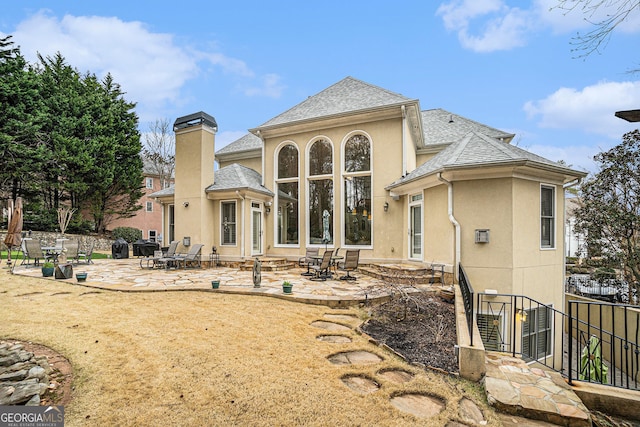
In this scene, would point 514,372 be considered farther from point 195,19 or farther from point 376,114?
point 195,19

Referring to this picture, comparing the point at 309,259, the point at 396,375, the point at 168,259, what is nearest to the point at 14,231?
the point at 168,259

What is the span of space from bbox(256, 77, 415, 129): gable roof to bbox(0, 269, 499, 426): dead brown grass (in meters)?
8.57

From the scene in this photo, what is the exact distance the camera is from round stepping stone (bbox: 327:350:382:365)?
164 inches

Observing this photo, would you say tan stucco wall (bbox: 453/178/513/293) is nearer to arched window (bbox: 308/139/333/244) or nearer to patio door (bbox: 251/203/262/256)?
arched window (bbox: 308/139/333/244)

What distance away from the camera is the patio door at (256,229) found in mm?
13133

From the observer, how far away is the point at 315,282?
30.7ft

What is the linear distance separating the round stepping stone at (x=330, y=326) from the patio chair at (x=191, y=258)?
7667mm

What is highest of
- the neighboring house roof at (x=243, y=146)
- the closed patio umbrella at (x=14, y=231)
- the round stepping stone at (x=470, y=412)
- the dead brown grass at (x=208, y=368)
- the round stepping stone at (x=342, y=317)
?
the neighboring house roof at (x=243, y=146)

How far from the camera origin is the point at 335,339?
5.01 metres

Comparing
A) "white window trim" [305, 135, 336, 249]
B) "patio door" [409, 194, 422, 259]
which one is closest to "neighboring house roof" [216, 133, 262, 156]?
"white window trim" [305, 135, 336, 249]

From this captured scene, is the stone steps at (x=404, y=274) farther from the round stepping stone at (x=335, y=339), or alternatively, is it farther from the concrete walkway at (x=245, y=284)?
the round stepping stone at (x=335, y=339)

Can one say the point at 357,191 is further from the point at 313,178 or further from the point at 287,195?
the point at 287,195

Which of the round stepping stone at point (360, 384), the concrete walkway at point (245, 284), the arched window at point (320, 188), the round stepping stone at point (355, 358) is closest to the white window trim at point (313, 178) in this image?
the arched window at point (320, 188)

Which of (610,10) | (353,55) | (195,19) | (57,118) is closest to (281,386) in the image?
(610,10)
